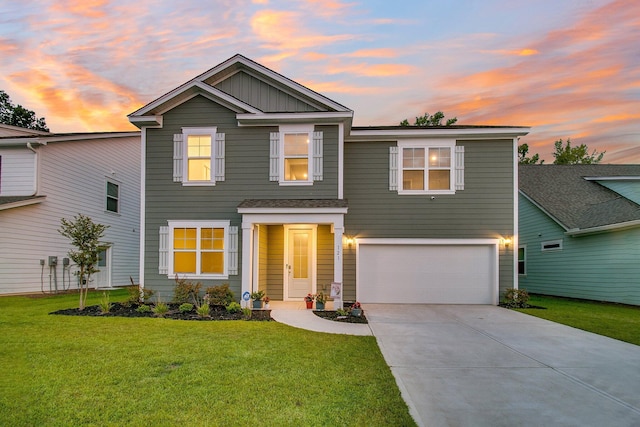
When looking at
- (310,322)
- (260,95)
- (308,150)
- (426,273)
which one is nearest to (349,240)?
(426,273)

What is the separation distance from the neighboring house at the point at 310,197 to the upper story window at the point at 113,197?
6705mm

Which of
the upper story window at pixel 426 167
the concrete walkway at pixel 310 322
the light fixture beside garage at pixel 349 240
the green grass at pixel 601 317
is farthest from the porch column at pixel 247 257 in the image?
the green grass at pixel 601 317

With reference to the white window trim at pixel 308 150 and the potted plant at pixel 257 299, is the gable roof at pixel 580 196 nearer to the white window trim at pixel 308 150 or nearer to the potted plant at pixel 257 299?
the white window trim at pixel 308 150

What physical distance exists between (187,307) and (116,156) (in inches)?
412

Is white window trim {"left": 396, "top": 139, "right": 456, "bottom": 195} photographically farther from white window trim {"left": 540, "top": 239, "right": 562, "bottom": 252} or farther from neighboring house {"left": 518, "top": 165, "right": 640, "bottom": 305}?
white window trim {"left": 540, "top": 239, "right": 562, "bottom": 252}

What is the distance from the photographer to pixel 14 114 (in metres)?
28.7

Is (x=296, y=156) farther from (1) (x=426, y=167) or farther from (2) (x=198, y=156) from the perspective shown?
(1) (x=426, y=167)

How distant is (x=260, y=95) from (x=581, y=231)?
39.8 feet

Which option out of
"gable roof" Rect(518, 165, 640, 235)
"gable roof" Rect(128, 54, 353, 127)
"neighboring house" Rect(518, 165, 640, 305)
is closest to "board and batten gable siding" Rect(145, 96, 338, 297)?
"gable roof" Rect(128, 54, 353, 127)

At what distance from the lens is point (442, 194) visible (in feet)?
38.1

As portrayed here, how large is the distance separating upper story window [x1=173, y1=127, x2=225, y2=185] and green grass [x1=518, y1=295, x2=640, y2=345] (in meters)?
9.88

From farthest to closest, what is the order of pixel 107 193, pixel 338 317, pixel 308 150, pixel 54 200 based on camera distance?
pixel 107 193 → pixel 54 200 → pixel 308 150 → pixel 338 317

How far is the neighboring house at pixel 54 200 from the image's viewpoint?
12.0m

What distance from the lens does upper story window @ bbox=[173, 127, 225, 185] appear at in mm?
10773
